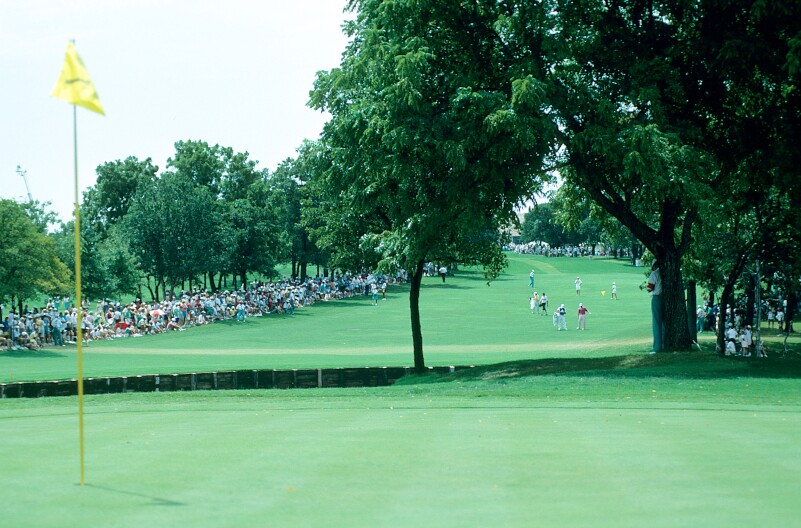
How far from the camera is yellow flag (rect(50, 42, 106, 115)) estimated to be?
27.0 feet

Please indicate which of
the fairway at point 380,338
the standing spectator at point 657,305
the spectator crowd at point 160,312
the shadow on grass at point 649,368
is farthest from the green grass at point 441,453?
the spectator crowd at point 160,312

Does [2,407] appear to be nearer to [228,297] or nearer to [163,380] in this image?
[163,380]

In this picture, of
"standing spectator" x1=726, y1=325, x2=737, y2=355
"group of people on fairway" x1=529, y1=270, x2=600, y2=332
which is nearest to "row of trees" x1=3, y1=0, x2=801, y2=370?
"standing spectator" x1=726, y1=325, x2=737, y2=355

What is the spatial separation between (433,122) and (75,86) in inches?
699

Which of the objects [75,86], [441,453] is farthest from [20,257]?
[75,86]

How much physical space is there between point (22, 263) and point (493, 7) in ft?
94.5

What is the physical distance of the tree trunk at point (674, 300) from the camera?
91.0ft

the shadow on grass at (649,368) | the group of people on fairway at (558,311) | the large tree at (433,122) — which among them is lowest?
the shadow on grass at (649,368)

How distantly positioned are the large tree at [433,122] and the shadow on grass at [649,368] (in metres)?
4.02

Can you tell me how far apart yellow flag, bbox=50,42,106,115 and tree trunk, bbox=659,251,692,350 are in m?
22.3

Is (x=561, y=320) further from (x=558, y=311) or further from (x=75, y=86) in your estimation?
(x=75, y=86)

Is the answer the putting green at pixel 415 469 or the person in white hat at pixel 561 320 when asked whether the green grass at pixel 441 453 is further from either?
the person in white hat at pixel 561 320

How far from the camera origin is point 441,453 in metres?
10.2

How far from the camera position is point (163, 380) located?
29.5m
